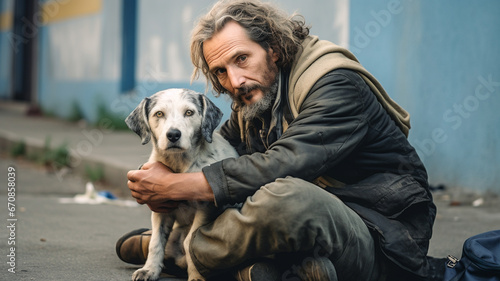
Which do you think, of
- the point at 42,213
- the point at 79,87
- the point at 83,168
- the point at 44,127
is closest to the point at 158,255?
the point at 42,213

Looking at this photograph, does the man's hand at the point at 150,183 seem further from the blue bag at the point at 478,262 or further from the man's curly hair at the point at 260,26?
the blue bag at the point at 478,262

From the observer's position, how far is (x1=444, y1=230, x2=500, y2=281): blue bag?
3.06 metres

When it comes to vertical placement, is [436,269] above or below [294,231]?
below

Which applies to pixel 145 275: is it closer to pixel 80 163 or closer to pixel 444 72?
pixel 444 72

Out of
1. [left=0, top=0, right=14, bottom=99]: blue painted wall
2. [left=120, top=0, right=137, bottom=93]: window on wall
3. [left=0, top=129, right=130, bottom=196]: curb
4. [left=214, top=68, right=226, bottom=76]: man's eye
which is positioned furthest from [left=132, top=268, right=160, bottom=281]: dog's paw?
[left=0, top=0, right=14, bottom=99]: blue painted wall

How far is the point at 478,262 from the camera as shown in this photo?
3086 millimetres

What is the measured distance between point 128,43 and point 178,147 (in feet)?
27.1

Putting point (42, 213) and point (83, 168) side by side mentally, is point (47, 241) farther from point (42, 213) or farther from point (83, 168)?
point (83, 168)

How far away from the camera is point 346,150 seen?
3039mm

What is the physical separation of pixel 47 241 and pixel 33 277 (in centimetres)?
101

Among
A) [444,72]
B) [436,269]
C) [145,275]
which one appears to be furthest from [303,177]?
[444,72]

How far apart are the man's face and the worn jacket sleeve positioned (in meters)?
0.42

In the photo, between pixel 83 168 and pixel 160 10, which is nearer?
pixel 83 168

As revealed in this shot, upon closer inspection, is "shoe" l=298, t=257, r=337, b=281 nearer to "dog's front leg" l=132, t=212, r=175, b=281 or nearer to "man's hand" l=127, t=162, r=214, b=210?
"man's hand" l=127, t=162, r=214, b=210
